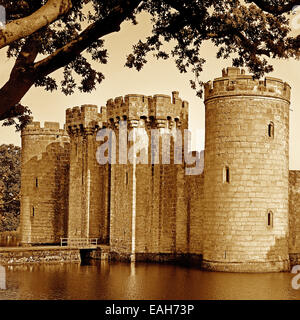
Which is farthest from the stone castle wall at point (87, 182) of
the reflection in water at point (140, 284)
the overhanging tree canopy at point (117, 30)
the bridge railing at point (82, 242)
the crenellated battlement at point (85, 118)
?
the overhanging tree canopy at point (117, 30)

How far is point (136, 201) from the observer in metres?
27.8

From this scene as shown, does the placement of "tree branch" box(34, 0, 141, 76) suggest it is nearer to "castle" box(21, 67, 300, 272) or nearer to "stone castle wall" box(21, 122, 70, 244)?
"castle" box(21, 67, 300, 272)

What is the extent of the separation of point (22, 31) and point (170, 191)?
20.9 m

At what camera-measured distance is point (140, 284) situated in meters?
19.3

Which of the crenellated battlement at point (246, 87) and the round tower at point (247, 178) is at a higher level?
the crenellated battlement at point (246, 87)

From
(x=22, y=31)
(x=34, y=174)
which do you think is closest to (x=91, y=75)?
(x=22, y=31)

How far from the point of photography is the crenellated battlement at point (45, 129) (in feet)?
119

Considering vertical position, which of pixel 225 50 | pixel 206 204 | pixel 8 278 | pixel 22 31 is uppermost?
pixel 225 50

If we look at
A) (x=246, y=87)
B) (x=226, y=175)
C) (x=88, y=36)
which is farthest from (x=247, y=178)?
(x=88, y=36)

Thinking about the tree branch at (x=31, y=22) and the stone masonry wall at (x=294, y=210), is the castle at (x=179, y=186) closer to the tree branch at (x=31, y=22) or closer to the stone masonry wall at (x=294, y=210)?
the stone masonry wall at (x=294, y=210)

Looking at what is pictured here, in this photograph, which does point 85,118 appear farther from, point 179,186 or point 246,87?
point 246,87

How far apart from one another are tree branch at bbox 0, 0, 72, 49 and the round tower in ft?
51.6

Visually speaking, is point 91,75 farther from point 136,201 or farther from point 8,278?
point 136,201

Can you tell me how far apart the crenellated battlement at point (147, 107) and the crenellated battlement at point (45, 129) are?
867cm
